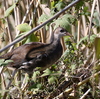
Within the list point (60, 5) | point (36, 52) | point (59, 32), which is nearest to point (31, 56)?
point (36, 52)

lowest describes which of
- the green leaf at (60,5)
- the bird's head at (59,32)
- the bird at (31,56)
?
the bird at (31,56)

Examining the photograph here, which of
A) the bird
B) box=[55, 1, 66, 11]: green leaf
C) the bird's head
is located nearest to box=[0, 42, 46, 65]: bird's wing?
the bird

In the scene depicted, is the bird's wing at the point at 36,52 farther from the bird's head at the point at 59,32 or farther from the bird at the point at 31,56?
the bird's head at the point at 59,32

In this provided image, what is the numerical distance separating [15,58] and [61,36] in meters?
0.67

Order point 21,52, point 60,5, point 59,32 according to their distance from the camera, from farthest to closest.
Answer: point 59,32 → point 21,52 → point 60,5

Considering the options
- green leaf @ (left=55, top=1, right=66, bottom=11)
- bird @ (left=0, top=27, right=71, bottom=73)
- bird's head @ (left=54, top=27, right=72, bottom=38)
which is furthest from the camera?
bird's head @ (left=54, top=27, right=72, bottom=38)

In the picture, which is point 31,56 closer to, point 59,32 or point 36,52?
point 36,52

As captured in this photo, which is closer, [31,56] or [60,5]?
[60,5]

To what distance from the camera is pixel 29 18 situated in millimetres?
3463

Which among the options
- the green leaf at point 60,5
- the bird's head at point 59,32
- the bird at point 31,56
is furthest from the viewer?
the bird's head at point 59,32

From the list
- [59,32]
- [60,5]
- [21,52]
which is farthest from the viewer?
[59,32]

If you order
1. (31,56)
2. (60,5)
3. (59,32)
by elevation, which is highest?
(60,5)

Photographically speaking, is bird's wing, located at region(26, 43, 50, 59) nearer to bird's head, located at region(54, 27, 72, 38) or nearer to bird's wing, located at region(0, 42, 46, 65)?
bird's wing, located at region(0, 42, 46, 65)

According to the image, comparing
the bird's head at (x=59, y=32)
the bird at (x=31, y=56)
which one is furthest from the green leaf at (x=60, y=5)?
the bird's head at (x=59, y=32)
